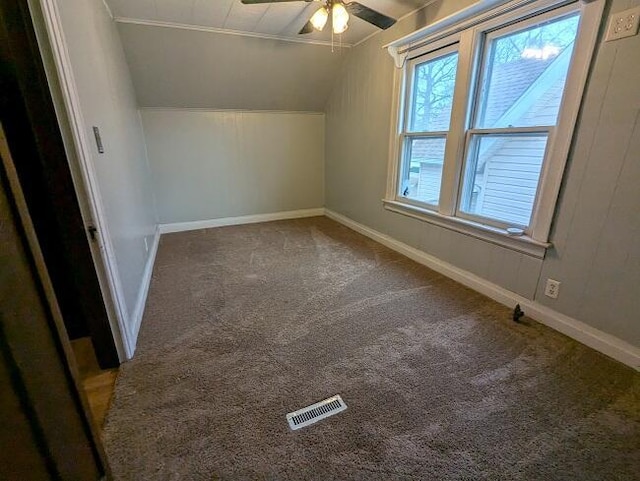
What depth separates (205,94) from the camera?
3703 mm

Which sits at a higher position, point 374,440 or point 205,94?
point 205,94

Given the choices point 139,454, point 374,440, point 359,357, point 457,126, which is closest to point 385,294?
point 359,357

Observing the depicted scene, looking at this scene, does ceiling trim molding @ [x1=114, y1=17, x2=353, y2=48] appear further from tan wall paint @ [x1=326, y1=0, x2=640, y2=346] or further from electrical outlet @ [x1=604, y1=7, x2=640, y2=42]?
electrical outlet @ [x1=604, y1=7, x2=640, y2=42]

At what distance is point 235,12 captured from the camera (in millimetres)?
2654

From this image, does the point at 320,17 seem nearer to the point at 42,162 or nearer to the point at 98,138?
the point at 98,138

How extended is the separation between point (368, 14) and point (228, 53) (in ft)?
6.07

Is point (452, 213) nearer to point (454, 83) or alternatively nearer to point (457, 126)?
point (457, 126)

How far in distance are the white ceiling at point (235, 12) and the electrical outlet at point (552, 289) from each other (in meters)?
2.40

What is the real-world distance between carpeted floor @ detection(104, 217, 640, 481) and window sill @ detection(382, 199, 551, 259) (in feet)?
1.50

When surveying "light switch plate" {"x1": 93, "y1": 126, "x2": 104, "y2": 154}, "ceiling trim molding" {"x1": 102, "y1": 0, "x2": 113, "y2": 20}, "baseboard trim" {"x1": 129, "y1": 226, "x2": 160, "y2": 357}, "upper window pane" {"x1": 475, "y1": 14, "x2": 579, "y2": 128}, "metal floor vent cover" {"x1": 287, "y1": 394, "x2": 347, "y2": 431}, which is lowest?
"metal floor vent cover" {"x1": 287, "y1": 394, "x2": 347, "y2": 431}

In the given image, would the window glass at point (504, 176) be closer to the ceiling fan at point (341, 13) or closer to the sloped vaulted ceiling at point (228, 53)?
the ceiling fan at point (341, 13)

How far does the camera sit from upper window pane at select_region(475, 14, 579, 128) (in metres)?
1.81

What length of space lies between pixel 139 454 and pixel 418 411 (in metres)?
1.17

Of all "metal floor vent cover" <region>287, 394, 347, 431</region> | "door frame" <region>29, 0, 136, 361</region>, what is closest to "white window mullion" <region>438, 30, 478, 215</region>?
"metal floor vent cover" <region>287, 394, 347, 431</region>
